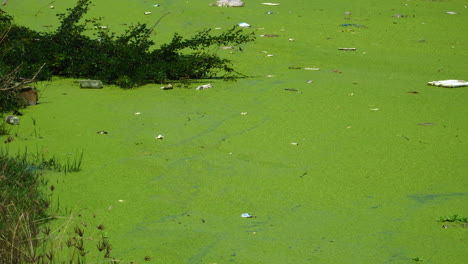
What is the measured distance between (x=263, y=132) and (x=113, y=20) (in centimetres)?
401

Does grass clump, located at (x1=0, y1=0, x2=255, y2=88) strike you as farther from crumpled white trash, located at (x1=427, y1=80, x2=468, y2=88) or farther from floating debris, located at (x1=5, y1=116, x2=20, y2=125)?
crumpled white trash, located at (x1=427, y1=80, x2=468, y2=88)

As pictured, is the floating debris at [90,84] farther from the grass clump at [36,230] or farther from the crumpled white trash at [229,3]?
the crumpled white trash at [229,3]

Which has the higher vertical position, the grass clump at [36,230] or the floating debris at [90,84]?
the grass clump at [36,230]

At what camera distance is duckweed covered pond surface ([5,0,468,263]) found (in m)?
2.56

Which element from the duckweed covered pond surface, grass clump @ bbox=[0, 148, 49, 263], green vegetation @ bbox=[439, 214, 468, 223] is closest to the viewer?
grass clump @ bbox=[0, 148, 49, 263]

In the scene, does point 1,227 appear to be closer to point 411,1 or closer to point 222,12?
→ point 222,12

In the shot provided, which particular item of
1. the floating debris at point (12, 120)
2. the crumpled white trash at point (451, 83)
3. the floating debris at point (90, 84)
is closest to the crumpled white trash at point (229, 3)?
the floating debris at point (90, 84)

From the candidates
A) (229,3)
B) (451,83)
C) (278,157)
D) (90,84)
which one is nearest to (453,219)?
(278,157)

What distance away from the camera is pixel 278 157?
11.7 feet

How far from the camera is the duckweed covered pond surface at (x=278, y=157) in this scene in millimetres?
2564

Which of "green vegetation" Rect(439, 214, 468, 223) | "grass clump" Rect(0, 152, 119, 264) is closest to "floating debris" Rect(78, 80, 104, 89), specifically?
"grass clump" Rect(0, 152, 119, 264)

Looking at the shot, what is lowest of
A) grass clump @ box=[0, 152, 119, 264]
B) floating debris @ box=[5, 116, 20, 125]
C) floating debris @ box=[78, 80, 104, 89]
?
floating debris @ box=[78, 80, 104, 89]

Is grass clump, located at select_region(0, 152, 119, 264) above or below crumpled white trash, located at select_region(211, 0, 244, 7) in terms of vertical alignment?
above

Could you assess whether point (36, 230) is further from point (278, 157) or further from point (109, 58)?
point (109, 58)
